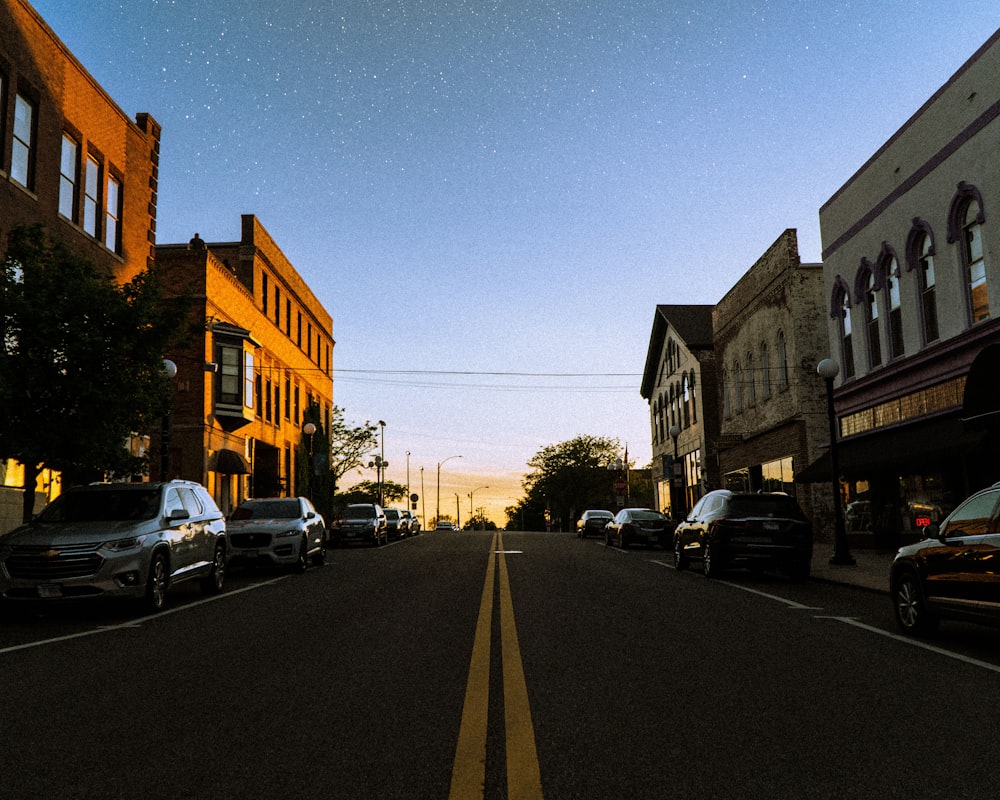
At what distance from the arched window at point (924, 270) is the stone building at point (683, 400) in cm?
1611

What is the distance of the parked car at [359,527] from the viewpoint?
3322 centimetres

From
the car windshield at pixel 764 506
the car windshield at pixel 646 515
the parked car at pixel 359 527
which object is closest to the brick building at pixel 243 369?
the parked car at pixel 359 527

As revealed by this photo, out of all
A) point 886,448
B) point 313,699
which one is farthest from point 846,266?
point 313,699

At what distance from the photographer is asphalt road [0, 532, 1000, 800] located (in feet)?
14.9

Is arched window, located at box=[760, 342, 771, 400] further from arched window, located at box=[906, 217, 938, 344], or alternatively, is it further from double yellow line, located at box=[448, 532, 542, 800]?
double yellow line, located at box=[448, 532, 542, 800]

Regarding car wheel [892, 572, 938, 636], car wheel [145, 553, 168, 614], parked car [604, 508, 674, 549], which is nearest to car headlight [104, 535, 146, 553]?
car wheel [145, 553, 168, 614]

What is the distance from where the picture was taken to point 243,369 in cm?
3722

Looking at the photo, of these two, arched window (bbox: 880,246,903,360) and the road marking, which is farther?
arched window (bbox: 880,246,903,360)

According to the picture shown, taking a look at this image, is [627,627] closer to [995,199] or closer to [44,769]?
[44,769]

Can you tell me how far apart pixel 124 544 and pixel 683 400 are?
139ft

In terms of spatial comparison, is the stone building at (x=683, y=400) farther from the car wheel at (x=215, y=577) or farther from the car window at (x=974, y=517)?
the car window at (x=974, y=517)

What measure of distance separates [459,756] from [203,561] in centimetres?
1020

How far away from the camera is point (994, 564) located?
27.4 ft

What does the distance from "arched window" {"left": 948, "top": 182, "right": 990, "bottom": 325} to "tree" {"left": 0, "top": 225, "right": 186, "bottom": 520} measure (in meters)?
16.3
